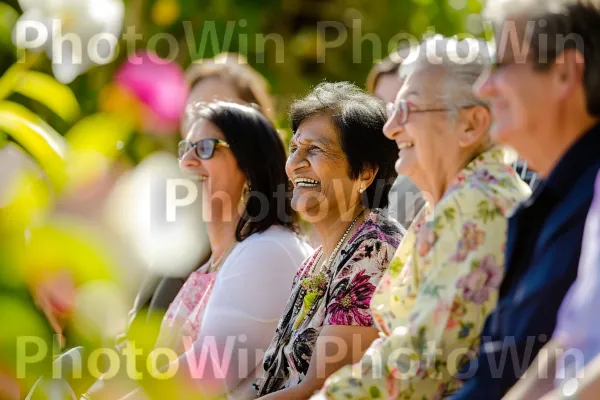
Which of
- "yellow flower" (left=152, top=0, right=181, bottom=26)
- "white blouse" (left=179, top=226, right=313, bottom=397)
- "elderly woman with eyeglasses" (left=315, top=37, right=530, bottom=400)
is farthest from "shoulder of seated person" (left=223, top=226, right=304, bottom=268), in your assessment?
"yellow flower" (left=152, top=0, right=181, bottom=26)

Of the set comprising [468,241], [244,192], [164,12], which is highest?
[164,12]

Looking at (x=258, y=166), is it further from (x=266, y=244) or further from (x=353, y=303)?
(x=353, y=303)

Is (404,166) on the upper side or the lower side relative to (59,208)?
upper

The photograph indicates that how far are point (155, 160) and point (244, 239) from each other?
102 inches

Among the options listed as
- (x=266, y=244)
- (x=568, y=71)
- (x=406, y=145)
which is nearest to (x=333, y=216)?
(x=266, y=244)

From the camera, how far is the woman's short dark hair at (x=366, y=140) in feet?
9.75

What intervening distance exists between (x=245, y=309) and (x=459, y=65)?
4.53ft

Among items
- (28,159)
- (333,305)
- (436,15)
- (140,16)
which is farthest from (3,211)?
(436,15)

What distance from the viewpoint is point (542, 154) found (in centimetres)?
191

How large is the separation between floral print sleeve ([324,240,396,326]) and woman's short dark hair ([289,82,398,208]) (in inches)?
10.9

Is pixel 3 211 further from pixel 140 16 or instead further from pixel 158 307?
pixel 140 16

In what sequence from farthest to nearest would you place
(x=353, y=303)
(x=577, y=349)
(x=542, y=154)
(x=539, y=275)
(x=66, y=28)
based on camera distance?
(x=353, y=303)
(x=542, y=154)
(x=539, y=275)
(x=577, y=349)
(x=66, y=28)

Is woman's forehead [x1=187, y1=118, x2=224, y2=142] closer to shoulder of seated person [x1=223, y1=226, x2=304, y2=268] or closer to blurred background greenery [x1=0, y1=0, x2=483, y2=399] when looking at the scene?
shoulder of seated person [x1=223, y1=226, x2=304, y2=268]

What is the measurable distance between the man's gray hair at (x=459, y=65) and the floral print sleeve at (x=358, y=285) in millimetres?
645
